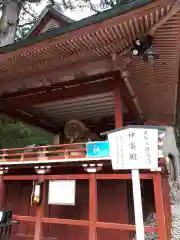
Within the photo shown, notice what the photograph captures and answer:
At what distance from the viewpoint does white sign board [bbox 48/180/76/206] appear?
543 centimetres

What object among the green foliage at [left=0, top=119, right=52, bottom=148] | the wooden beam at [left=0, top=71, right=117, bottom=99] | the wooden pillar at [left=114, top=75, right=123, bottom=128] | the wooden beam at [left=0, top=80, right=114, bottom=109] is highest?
the green foliage at [left=0, top=119, right=52, bottom=148]

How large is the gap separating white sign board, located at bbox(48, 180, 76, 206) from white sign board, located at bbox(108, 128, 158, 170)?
1.95 metres

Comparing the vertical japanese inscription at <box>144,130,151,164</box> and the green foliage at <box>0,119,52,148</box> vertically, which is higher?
the green foliage at <box>0,119,52,148</box>

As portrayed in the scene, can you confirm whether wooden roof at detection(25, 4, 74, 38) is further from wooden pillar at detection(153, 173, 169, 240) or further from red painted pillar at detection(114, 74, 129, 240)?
wooden pillar at detection(153, 173, 169, 240)

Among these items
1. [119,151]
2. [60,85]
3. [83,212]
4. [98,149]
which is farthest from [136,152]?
[60,85]

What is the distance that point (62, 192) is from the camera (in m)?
5.52

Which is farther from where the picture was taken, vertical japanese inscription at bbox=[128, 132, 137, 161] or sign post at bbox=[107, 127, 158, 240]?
vertical japanese inscription at bbox=[128, 132, 137, 161]

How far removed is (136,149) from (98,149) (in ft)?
4.79

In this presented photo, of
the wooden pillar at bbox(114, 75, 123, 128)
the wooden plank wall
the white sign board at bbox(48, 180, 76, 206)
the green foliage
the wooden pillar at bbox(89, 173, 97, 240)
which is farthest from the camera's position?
the green foliage

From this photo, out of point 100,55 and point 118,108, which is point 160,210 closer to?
point 118,108

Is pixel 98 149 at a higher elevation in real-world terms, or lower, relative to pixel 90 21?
lower

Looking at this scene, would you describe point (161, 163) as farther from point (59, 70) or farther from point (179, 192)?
point (179, 192)

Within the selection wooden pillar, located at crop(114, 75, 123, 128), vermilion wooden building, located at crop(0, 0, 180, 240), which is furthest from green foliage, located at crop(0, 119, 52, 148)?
wooden pillar, located at crop(114, 75, 123, 128)

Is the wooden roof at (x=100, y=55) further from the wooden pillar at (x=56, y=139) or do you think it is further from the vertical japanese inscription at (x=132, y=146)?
the wooden pillar at (x=56, y=139)
